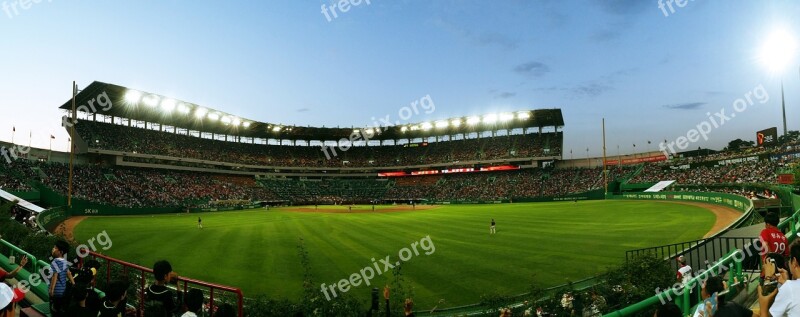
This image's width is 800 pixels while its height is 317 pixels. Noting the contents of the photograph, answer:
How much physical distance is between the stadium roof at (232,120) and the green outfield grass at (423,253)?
119ft

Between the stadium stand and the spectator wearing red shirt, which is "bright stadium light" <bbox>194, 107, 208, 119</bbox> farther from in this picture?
the spectator wearing red shirt

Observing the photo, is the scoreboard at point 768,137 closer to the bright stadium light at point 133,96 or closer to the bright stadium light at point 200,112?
the bright stadium light at point 200,112

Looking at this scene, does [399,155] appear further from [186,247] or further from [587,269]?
[587,269]

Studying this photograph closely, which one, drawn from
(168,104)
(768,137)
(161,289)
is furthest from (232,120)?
(768,137)

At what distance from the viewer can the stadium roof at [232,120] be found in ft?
204

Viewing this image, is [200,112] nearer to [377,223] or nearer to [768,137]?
[377,223]

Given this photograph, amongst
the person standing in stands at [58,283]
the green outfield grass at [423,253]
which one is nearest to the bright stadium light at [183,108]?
the green outfield grass at [423,253]

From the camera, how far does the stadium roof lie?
6212cm

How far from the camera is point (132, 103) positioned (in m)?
67.8

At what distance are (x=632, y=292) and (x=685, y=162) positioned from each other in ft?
238

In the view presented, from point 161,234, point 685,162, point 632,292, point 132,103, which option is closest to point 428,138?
point 685,162

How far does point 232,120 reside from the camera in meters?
83.9

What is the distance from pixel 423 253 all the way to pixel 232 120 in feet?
244

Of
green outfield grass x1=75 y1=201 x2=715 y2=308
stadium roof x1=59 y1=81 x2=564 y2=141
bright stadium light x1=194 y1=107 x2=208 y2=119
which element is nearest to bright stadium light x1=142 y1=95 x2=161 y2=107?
stadium roof x1=59 y1=81 x2=564 y2=141
